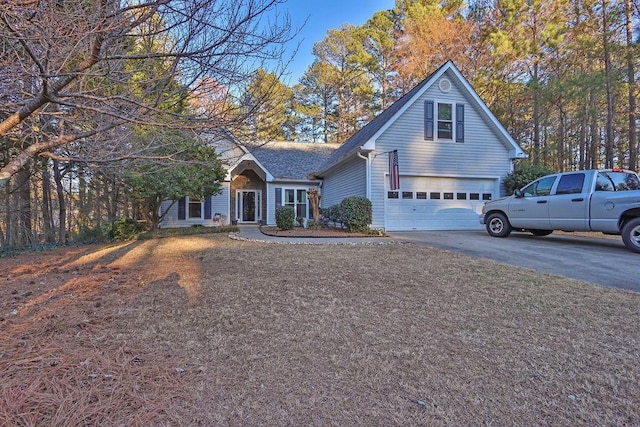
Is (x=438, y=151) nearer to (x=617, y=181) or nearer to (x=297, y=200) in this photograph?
(x=617, y=181)

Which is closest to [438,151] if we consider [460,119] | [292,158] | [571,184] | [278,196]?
[460,119]

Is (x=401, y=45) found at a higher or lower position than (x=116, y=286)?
higher

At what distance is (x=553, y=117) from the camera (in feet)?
68.0

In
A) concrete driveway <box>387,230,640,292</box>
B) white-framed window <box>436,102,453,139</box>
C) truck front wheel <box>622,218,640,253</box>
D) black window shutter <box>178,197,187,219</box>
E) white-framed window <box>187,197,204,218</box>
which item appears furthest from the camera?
white-framed window <box>187,197,204,218</box>

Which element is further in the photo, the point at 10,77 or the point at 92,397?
the point at 10,77

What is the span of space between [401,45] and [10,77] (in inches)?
892

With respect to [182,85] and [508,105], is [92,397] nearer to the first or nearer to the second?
[182,85]

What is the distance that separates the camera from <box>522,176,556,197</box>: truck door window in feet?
27.7

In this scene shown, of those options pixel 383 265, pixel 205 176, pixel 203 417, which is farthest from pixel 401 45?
pixel 203 417

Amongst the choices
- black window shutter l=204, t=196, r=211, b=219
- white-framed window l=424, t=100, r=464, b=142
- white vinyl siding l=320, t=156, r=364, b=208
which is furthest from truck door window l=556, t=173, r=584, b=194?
black window shutter l=204, t=196, r=211, b=219

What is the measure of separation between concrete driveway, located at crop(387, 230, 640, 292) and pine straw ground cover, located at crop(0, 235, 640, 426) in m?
0.85

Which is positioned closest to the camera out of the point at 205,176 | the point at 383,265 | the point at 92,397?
the point at 92,397

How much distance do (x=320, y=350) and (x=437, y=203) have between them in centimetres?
1091

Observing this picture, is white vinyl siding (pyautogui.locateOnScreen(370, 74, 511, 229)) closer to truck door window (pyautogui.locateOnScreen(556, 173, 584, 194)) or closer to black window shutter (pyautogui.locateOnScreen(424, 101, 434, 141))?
black window shutter (pyautogui.locateOnScreen(424, 101, 434, 141))
